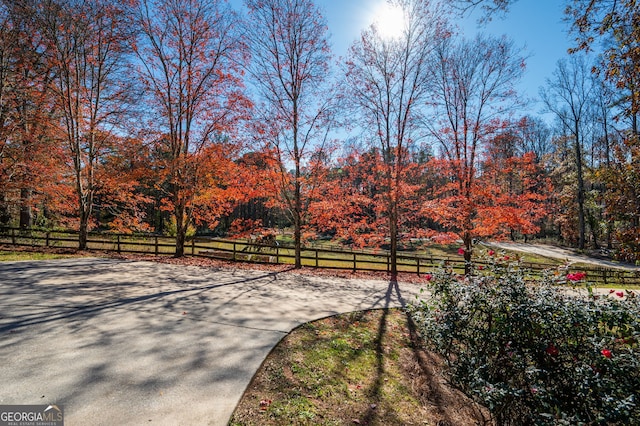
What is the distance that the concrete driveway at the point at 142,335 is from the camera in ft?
9.80

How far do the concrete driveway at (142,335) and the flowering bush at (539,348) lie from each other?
9.27 feet

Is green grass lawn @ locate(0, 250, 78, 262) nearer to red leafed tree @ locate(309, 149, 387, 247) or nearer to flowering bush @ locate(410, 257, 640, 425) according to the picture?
red leafed tree @ locate(309, 149, 387, 247)

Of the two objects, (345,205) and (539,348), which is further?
(345,205)

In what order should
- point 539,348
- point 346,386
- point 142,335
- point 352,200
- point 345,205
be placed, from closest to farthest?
point 539,348
point 346,386
point 142,335
point 352,200
point 345,205

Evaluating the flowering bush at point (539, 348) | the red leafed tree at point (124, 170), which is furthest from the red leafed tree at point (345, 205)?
the flowering bush at point (539, 348)

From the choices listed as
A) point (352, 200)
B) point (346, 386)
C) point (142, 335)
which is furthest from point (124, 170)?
point (346, 386)

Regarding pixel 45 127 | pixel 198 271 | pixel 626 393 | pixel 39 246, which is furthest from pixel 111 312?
pixel 45 127

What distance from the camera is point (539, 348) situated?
314 cm

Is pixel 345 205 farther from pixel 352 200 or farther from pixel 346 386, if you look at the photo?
pixel 346 386

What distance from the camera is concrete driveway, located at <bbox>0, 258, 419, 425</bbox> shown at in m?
2.99

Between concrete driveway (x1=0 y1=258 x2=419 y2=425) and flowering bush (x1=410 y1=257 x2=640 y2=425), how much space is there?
111 inches

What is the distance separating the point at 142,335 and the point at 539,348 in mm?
5598

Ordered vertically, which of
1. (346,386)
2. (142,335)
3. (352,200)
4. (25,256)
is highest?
(352,200)

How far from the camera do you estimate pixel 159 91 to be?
1258 cm
